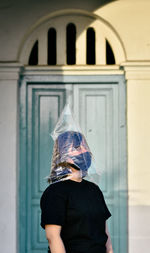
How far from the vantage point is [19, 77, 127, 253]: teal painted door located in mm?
4914

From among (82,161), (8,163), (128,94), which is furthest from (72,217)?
(128,94)

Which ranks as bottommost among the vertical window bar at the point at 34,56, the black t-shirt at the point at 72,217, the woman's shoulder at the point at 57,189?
the black t-shirt at the point at 72,217

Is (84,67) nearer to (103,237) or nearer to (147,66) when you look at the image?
(147,66)

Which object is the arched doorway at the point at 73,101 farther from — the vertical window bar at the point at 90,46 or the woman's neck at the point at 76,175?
the woman's neck at the point at 76,175

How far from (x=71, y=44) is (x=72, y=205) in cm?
310

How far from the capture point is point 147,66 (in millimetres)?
4801

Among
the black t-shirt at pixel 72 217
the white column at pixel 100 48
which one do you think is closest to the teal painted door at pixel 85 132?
the white column at pixel 100 48

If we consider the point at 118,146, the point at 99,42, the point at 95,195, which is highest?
the point at 99,42

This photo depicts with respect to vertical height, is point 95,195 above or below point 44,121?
below

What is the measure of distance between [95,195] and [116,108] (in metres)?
2.65

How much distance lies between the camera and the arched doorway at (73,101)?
16.2 ft

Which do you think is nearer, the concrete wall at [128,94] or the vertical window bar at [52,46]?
the concrete wall at [128,94]

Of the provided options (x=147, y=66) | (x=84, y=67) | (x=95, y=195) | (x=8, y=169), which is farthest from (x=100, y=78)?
(x=95, y=195)

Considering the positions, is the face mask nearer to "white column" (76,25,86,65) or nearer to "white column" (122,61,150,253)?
"white column" (122,61,150,253)
